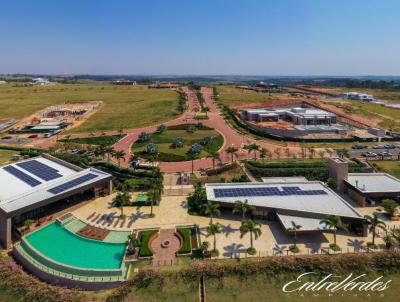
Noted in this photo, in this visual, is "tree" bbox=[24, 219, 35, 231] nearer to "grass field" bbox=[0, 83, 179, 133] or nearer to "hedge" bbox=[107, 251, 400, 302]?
"hedge" bbox=[107, 251, 400, 302]

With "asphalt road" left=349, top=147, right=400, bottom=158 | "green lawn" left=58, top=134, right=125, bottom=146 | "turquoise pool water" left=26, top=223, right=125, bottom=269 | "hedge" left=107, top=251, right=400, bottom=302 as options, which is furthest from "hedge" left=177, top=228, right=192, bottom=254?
"green lawn" left=58, top=134, right=125, bottom=146

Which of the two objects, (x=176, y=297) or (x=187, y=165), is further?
(x=187, y=165)

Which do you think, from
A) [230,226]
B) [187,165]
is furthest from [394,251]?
[187,165]

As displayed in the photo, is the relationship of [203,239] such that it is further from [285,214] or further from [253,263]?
[285,214]

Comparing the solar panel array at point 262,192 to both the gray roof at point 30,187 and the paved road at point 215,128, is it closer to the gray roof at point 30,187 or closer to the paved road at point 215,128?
the paved road at point 215,128

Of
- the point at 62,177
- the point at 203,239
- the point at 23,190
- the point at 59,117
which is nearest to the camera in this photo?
the point at 203,239

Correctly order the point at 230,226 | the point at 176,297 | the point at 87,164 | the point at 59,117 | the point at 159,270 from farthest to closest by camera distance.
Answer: the point at 59,117, the point at 87,164, the point at 230,226, the point at 159,270, the point at 176,297

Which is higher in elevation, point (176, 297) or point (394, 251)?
point (394, 251)
